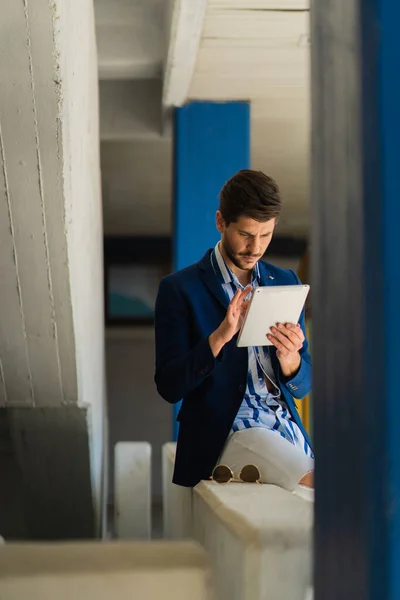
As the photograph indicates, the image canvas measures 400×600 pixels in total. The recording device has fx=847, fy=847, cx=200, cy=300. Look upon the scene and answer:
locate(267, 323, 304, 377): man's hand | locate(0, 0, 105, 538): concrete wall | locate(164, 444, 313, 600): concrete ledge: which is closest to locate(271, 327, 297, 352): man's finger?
locate(267, 323, 304, 377): man's hand

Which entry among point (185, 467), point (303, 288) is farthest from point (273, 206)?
point (185, 467)

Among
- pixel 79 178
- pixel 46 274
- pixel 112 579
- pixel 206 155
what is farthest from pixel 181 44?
pixel 112 579

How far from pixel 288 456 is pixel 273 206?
2.18 feet

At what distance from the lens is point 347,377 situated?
0.88 meters

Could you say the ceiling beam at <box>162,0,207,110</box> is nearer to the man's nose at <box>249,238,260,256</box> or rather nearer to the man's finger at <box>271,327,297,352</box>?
the man's nose at <box>249,238,260,256</box>

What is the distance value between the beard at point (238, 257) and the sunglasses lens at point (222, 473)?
576 mm

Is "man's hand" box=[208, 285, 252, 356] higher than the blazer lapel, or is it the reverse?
the blazer lapel

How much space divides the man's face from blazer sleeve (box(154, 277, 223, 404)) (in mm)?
191

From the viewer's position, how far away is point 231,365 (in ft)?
7.41

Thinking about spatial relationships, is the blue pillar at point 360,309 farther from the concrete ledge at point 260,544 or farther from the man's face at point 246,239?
the man's face at point 246,239

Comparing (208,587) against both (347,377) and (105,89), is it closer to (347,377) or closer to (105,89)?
(347,377)

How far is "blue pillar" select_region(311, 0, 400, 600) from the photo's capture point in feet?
2.58

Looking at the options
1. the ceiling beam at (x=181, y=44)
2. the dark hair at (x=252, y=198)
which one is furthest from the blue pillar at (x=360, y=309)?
the ceiling beam at (x=181, y=44)

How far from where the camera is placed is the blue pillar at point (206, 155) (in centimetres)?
491
